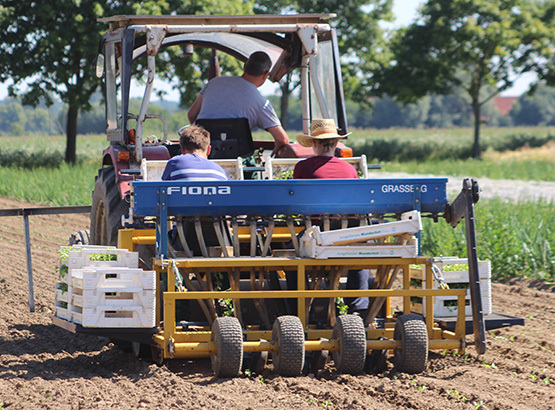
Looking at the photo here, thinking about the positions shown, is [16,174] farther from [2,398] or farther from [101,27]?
[2,398]

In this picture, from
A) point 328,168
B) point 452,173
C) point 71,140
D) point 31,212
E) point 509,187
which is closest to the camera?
point 328,168

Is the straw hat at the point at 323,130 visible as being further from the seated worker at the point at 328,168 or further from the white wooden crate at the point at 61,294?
the white wooden crate at the point at 61,294

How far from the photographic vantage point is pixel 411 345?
521 centimetres

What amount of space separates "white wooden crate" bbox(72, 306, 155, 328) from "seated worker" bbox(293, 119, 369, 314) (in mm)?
1577

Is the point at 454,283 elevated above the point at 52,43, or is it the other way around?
the point at 52,43

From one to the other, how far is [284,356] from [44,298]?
381 centimetres

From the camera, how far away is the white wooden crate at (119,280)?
17.0 feet

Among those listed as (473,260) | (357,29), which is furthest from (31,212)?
(357,29)

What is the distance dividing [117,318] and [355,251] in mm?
1550

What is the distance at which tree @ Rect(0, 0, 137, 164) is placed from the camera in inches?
869

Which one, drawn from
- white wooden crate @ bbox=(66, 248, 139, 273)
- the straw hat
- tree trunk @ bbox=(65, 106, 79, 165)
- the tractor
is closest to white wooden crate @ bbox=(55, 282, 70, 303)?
the tractor

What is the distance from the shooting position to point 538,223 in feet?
36.4

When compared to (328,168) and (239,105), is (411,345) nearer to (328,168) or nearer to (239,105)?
(328,168)

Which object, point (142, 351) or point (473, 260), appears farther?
point (142, 351)
